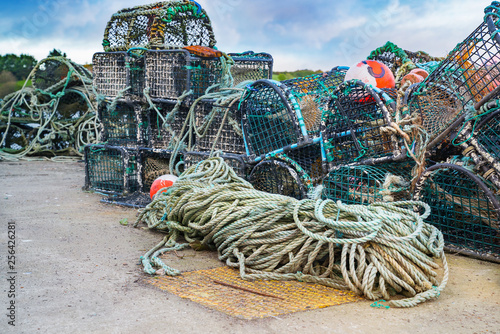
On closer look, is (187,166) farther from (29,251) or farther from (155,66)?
(29,251)

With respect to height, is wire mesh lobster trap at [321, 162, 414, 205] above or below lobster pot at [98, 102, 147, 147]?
below

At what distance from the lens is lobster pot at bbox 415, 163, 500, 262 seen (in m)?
3.24

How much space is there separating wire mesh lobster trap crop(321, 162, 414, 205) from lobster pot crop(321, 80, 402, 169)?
0.10 metres

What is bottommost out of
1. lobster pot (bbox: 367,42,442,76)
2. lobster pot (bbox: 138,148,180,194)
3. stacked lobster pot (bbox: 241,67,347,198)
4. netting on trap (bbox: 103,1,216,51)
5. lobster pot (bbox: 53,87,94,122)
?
lobster pot (bbox: 138,148,180,194)

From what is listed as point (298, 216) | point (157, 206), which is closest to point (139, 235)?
point (157, 206)

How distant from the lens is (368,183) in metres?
3.52

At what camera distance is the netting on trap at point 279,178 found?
3855mm

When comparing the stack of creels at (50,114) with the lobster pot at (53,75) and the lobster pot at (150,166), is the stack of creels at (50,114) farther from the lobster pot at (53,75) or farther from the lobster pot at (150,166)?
the lobster pot at (150,166)

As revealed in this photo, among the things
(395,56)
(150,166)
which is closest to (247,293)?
(150,166)

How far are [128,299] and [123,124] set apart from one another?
3399mm

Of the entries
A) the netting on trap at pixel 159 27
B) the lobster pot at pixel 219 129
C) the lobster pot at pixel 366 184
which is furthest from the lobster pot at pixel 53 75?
the lobster pot at pixel 366 184

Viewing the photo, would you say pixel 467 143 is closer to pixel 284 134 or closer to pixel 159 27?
pixel 284 134

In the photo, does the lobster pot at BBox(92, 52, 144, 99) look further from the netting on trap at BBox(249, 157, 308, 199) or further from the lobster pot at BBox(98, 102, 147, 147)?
the netting on trap at BBox(249, 157, 308, 199)

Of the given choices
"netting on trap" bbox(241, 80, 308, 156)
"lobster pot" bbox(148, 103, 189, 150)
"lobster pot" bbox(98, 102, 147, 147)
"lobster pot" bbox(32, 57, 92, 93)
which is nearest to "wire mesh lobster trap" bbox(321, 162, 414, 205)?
"netting on trap" bbox(241, 80, 308, 156)
